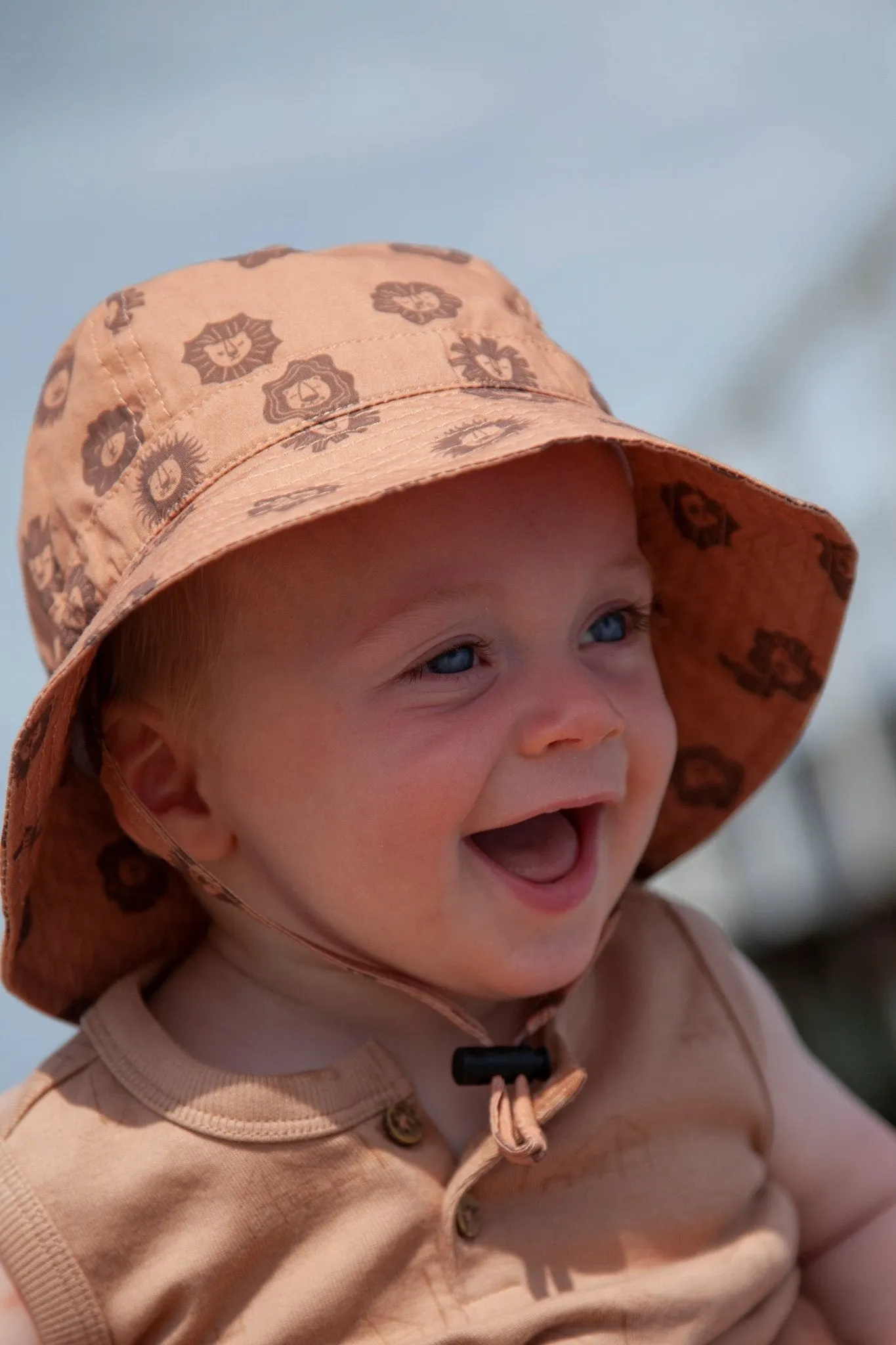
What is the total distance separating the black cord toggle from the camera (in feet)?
3.92

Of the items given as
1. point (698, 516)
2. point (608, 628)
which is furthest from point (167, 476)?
point (698, 516)

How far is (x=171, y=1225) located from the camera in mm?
1136

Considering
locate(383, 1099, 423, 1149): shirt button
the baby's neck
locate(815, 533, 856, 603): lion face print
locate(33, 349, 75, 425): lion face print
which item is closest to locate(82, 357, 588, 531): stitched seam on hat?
locate(33, 349, 75, 425): lion face print

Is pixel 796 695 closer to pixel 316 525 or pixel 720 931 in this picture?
pixel 720 931

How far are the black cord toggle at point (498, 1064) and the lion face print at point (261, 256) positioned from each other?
2.35 feet

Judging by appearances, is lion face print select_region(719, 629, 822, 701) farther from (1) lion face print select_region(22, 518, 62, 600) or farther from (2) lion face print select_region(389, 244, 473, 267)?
(1) lion face print select_region(22, 518, 62, 600)

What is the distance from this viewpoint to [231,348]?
3.94 ft

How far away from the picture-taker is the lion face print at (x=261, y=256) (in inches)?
51.4

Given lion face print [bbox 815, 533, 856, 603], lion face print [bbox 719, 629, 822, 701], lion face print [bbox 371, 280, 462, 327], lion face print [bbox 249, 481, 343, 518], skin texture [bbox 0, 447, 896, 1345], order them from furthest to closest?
lion face print [bbox 719, 629, 822, 701]
lion face print [bbox 815, 533, 856, 603]
lion face print [bbox 371, 280, 462, 327]
skin texture [bbox 0, 447, 896, 1345]
lion face print [bbox 249, 481, 343, 518]

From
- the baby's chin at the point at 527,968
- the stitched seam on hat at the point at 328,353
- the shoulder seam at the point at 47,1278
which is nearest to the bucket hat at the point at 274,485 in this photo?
the stitched seam on hat at the point at 328,353

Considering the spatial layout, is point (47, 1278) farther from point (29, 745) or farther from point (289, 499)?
point (289, 499)

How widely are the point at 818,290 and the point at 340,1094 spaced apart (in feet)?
7.32

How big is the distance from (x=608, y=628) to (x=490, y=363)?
26 centimetres

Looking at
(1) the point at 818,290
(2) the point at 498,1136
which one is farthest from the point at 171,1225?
(1) the point at 818,290
